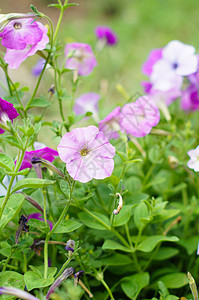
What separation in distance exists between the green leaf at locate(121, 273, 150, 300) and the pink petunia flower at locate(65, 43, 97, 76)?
0.59 metres

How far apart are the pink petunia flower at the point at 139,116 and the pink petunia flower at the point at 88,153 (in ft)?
0.56

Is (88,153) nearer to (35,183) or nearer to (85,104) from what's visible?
(35,183)

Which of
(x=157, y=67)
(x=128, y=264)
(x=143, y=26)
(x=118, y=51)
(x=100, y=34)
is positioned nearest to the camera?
(x=128, y=264)

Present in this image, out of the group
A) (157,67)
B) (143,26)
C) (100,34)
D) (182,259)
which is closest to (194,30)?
(143,26)

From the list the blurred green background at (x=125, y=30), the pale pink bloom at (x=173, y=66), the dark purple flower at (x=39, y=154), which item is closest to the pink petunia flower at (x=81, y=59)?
the pale pink bloom at (x=173, y=66)

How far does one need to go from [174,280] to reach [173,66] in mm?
652

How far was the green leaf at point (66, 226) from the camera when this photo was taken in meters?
0.69

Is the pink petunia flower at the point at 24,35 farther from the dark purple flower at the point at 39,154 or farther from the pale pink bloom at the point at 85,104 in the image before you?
the pale pink bloom at the point at 85,104

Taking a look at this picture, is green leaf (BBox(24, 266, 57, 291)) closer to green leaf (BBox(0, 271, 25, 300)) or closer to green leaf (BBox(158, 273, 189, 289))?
green leaf (BBox(0, 271, 25, 300))

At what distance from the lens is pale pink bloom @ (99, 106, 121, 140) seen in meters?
0.83

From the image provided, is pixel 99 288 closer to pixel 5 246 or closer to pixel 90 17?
pixel 5 246

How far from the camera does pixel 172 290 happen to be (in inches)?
36.1

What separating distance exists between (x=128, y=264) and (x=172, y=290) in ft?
0.46

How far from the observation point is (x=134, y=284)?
31.7 inches
